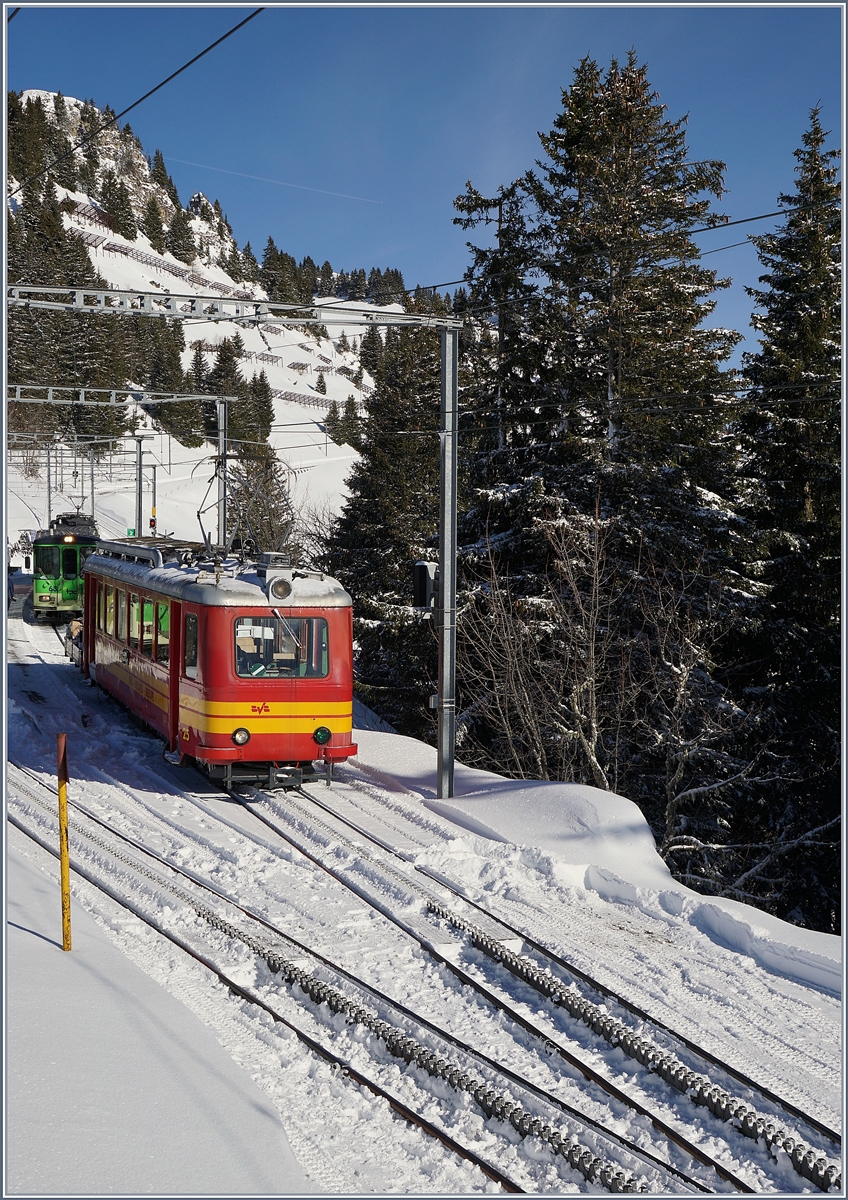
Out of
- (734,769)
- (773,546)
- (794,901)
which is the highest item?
(773,546)

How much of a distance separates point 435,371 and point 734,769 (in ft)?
58.1

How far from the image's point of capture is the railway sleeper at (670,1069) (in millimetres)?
5355

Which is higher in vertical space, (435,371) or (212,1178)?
(435,371)

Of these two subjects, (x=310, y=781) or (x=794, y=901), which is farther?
(x=794, y=901)

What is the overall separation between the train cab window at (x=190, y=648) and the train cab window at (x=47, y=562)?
1843 cm

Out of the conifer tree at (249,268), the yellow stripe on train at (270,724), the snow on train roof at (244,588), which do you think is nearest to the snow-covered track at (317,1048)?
the yellow stripe on train at (270,724)

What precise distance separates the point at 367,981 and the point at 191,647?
615cm

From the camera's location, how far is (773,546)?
69.7ft

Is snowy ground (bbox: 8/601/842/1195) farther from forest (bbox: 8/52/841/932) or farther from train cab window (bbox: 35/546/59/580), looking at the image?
train cab window (bbox: 35/546/59/580)

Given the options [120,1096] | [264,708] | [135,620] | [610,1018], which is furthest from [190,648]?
[120,1096]

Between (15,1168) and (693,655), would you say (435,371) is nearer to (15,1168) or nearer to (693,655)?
(693,655)

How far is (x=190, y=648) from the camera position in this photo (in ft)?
41.4

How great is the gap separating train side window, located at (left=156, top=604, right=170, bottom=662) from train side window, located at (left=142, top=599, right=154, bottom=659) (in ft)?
1.22

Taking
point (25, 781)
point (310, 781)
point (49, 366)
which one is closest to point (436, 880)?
point (310, 781)
